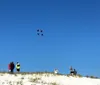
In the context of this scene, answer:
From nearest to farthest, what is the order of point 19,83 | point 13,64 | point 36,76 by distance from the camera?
point 19,83
point 36,76
point 13,64

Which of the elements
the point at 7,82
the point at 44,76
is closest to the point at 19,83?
the point at 7,82

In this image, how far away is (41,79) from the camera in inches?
2009

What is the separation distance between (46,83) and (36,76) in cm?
269

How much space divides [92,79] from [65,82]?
5176 millimetres

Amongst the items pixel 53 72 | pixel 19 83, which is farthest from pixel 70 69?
pixel 19 83

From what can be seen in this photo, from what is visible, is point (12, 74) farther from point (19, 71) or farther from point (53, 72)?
point (53, 72)

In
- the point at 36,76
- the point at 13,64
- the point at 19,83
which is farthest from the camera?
the point at 13,64

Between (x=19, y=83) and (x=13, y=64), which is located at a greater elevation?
(x=13, y=64)

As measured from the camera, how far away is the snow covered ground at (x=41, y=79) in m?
49.4

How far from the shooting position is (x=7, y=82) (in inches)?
1923

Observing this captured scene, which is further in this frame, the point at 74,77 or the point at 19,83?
the point at 74,77

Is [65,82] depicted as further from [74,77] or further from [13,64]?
[13,64]

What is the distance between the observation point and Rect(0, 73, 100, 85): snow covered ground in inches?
1945

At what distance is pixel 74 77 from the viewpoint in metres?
53.8
